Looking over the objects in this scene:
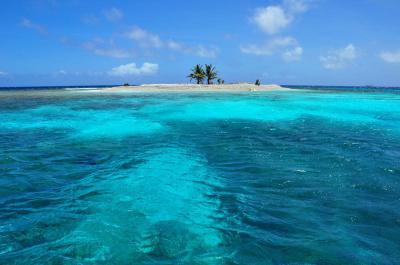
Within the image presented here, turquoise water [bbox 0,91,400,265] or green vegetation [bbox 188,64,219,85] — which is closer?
turquoise water [bbox 0,91,400,265]

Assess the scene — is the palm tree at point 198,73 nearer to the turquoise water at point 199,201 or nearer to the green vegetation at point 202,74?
the green vegetation at point 202,74

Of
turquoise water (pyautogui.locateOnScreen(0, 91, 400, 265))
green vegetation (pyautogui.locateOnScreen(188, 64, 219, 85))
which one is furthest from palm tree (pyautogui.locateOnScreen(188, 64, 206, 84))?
turquoise water (pyautogui.locateOnScreen(0, 91, 400, 265))

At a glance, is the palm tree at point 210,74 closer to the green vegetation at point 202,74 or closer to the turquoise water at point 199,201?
the green vegetation at point 202,74

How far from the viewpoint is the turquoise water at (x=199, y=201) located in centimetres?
482

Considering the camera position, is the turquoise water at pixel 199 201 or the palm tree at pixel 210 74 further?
the palm tree at pixel 210 74

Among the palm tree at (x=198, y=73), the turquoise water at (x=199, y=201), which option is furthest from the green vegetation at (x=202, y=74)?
the turquoise water at (x=199, y=201)

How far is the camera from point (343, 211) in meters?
6.29

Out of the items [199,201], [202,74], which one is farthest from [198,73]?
[199,201]

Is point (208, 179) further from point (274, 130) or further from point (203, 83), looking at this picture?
point (203, 83)

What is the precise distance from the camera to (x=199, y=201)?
22.5ft

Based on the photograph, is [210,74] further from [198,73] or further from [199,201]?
[199,201]

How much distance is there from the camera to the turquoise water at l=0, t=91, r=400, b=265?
4.82 meters

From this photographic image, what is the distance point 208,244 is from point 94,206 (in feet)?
8.52

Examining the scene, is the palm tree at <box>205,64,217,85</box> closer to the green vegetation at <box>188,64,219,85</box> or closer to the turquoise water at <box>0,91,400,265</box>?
the green vegetation at <box>188,64,219,85</box>
